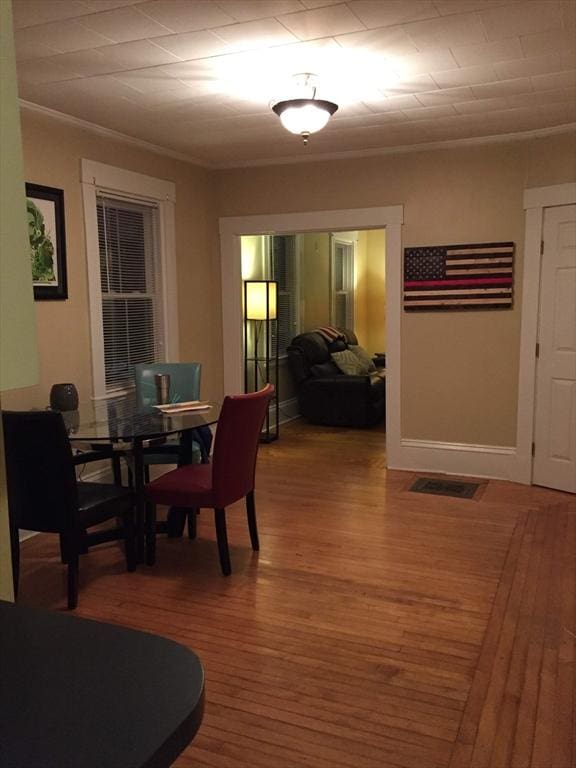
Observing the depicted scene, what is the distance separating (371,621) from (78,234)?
2.95 m

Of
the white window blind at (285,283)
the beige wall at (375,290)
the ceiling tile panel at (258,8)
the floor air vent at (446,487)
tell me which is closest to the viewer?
the ceiling tile panel at (258,8)

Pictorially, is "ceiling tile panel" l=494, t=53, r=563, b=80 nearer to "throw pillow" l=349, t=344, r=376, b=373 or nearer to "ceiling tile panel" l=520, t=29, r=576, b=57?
"ceiling tile panel" l=520, t=29, r=576, b=57

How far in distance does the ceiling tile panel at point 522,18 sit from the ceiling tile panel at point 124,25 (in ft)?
4.34

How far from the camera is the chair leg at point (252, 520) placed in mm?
3559

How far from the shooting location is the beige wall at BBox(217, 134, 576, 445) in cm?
466

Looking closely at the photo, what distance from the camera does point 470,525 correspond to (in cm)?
397

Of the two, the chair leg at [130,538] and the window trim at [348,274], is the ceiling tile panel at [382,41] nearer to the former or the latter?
the chair leg at [130,538]

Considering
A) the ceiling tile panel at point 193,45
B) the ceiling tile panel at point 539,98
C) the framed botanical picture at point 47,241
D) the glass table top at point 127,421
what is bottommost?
the glass table top at point 127,421

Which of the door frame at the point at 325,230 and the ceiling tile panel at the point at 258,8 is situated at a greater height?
the ceiling tile panel at the point at 258,8

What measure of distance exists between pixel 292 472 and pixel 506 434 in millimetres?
1682

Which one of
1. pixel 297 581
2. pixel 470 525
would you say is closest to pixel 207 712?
pixel 297 581

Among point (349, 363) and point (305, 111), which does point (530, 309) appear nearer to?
point (305, 111)

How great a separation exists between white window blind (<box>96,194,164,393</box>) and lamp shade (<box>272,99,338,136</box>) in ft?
5.30

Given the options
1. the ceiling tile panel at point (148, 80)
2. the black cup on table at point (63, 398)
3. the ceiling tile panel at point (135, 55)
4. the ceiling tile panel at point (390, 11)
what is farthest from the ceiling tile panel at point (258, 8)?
the black cup on table at point (63, 398)
